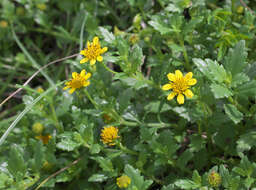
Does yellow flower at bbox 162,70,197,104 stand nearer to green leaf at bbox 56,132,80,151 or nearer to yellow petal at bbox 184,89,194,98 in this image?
yellow petal at bbox 184,89,194,98

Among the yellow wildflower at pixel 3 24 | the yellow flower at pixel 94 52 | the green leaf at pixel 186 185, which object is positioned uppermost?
the yellow flower at pixel 94 52

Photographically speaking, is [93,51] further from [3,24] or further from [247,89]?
[3,24]

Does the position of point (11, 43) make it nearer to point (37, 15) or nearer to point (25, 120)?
point (37, 15)

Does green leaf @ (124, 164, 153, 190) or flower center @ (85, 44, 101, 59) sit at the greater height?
flower center @ (85, 44, 101, 59)

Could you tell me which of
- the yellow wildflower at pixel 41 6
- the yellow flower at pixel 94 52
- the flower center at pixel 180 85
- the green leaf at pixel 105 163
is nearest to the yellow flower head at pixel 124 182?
the green leaf at pixel 105 163

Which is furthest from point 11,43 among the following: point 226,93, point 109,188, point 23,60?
point 226,93

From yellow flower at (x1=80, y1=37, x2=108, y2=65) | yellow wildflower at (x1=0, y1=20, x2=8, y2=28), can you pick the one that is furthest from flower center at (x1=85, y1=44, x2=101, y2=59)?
yellow wildflower at (x1=0, y1=20, x2=8, y2=28)

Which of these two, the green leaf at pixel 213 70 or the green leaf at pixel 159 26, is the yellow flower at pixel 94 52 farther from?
the green leaf at pixel 213 70

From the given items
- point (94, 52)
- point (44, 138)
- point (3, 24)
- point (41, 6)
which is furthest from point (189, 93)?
point (3, 24)
